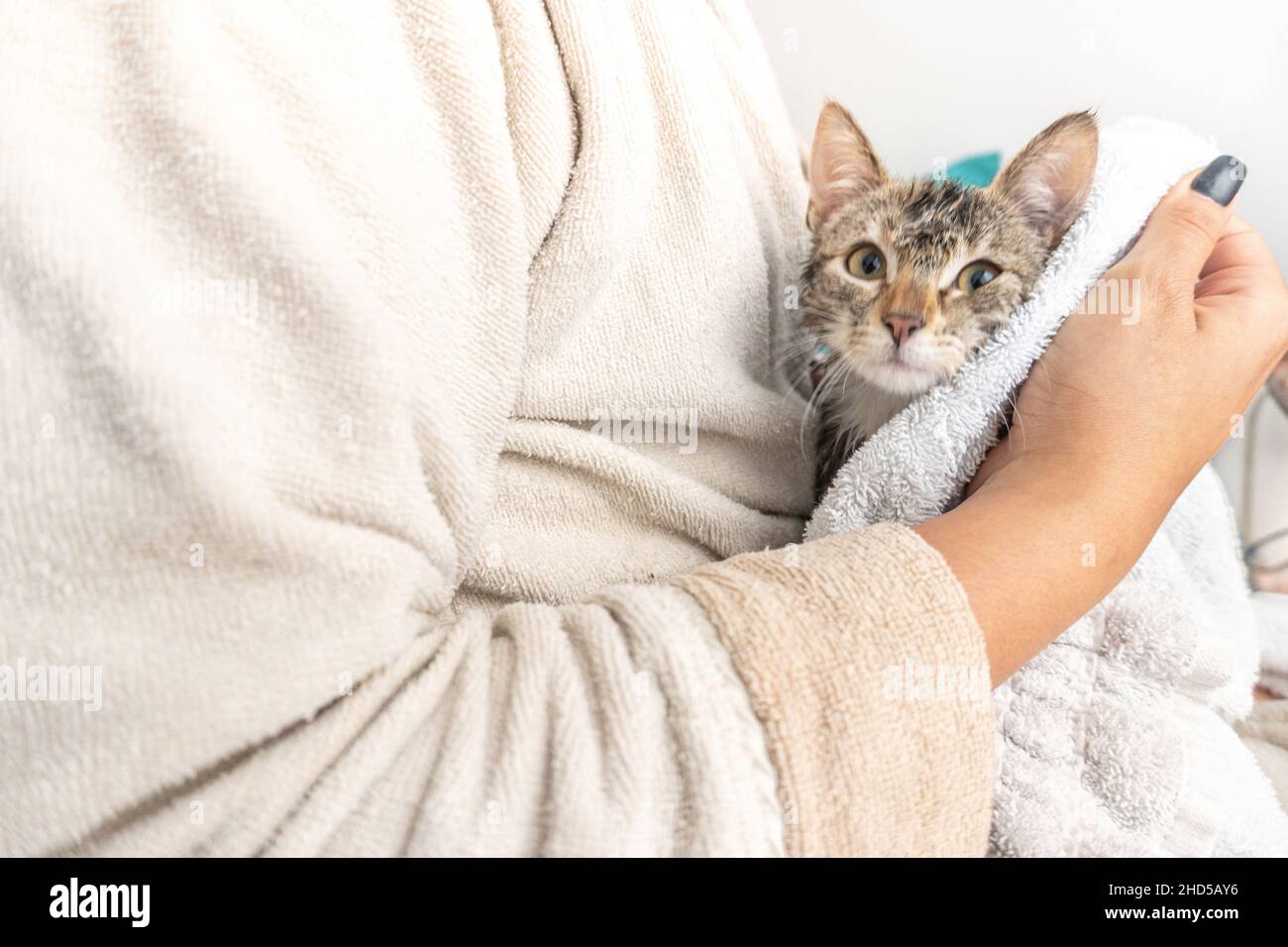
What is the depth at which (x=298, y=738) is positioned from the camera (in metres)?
0.46

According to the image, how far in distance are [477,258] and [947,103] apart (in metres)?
1.20

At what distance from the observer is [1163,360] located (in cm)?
69

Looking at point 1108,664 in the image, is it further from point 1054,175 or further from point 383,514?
point 383,514

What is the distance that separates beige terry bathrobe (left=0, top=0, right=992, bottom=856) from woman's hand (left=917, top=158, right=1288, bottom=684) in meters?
0.07

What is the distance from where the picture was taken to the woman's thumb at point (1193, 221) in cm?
74

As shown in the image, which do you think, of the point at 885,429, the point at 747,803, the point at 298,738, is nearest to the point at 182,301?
the point at 298,738

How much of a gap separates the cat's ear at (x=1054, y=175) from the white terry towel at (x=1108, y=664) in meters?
0.03

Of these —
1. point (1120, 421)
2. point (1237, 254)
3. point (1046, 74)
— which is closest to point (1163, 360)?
point (1120, 421)

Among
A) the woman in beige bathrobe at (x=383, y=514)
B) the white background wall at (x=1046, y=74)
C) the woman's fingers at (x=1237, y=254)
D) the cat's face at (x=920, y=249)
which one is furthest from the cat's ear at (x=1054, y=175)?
the white background wall at (x=1046, y=74)

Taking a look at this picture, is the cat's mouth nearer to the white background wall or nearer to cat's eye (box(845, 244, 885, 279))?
cat's eye (box(845, 244, 885, 279))

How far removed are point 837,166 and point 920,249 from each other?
161 millimetres

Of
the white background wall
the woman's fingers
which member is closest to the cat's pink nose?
the woman's fingers

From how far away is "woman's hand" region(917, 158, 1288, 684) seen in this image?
1.93ft

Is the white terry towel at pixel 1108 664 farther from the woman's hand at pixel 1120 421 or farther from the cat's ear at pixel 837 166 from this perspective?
the cat's ear at pixel 837 166
